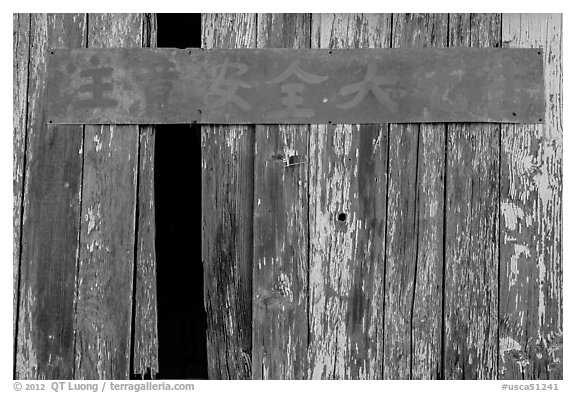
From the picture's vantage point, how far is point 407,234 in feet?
5.67

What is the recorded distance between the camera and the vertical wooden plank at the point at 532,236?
5.65ft

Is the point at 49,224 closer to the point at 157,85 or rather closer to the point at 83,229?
the point at 83,229

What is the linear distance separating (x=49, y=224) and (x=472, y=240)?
58.9 inches

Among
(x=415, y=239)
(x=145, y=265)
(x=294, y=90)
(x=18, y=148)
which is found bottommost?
(x=145, y=265)

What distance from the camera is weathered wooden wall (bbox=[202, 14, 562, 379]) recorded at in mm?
1727

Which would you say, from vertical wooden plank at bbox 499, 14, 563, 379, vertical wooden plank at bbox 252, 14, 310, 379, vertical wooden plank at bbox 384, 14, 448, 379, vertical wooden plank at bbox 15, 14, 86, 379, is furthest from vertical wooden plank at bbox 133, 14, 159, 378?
vertical wooden plank at bbox 499, 14, 563, 379

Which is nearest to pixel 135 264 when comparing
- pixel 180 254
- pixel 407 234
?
pixel 180 254

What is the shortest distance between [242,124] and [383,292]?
77 cm

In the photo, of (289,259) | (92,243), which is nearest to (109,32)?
(92,243)

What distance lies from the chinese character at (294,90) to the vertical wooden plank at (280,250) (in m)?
0.08

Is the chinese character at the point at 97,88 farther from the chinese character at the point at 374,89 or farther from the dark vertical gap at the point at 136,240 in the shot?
the chinese character at the point at 374,89

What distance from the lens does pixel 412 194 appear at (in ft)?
5.66

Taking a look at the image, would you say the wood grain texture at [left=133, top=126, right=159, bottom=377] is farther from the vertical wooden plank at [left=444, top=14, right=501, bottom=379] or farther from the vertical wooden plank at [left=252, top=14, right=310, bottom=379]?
the vertical wooden plank at [left=444, top=14, right=501, bottom=379]

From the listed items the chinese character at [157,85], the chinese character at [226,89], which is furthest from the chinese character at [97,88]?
the chinese character at [226,89]
